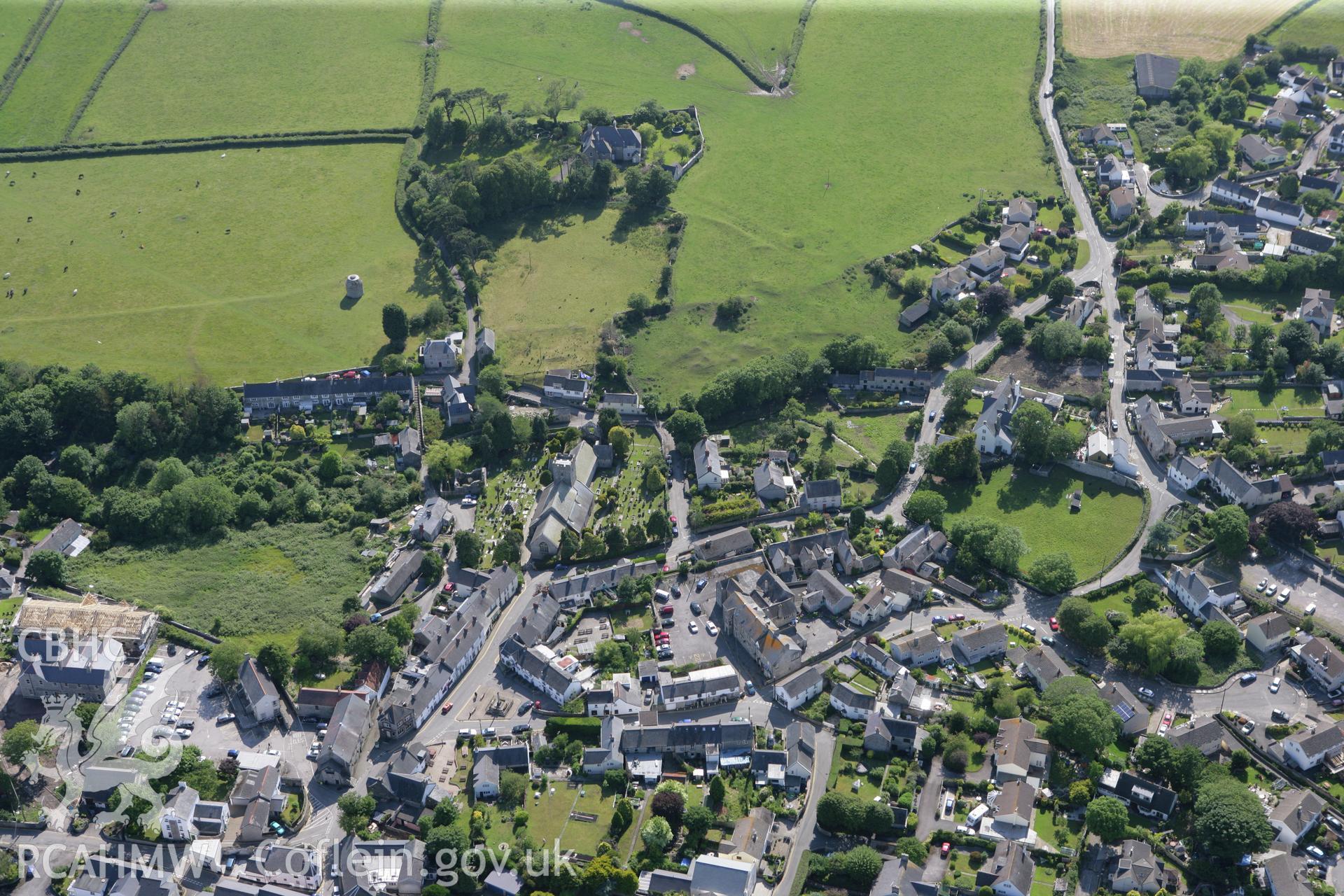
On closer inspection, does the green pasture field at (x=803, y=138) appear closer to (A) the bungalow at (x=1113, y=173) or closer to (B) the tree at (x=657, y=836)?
(A) the bungalow at (x=1113, y=173)

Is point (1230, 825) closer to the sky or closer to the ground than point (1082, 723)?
closer to the sky

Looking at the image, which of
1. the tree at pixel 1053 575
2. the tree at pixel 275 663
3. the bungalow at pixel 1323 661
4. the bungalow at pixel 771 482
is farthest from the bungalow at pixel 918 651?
the tree at pixel 275 663

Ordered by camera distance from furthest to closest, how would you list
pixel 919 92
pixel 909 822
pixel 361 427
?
pixel 919 92
pixel 361 427
pixel 909 822

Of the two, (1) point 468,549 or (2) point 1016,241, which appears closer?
(1) point 468,549

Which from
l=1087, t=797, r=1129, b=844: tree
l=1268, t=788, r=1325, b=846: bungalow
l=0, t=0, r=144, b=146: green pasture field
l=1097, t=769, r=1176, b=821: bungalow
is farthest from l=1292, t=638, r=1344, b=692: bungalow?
l=0, t=0, r=144, b=146: green pasture field

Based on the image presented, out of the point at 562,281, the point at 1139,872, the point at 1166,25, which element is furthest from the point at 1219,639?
the point at 1166,25

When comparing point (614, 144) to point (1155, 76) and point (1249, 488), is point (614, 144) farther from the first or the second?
point (1249, 488)

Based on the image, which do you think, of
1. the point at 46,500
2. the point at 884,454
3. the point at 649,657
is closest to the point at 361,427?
the point at 46,500

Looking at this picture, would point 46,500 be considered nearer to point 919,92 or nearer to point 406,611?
point 406,611
